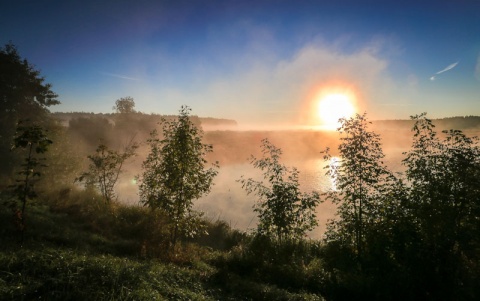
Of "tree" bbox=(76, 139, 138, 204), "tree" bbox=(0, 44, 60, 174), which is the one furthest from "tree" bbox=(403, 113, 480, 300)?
"tree" bbox=(0, 44, 60, 174)

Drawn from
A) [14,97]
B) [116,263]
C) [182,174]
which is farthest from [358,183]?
[14,97]

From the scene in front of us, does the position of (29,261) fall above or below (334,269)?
above

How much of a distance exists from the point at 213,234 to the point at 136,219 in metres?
6.78

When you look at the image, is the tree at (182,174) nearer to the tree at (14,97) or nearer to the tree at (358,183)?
the tree at (358,183)

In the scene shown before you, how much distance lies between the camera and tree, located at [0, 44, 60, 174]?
105ft

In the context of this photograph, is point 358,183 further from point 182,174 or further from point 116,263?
point 116,263

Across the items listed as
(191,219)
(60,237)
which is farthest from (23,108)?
(191,219)

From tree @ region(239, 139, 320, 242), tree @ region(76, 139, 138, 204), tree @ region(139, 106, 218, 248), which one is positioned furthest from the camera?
tree @ region(76, 139, 138, 204)

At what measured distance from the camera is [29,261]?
314 inches

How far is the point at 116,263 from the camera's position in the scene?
994 centimetres

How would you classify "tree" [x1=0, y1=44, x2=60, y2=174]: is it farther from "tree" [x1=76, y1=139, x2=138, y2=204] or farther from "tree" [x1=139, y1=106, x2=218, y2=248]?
"tree" [x1=139, y1=106, x2=218, y2=248]

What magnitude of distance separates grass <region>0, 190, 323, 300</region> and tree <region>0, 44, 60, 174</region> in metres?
13.4

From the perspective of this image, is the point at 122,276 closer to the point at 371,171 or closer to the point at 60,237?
the point at 60,237

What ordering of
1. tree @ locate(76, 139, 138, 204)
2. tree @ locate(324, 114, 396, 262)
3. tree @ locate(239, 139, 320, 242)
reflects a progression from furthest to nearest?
tree @ locate(76, 139, 138, 204) < tree @ locate(239, 139, 320, 242) < tree @ locate(324, 114, 396, 262)
